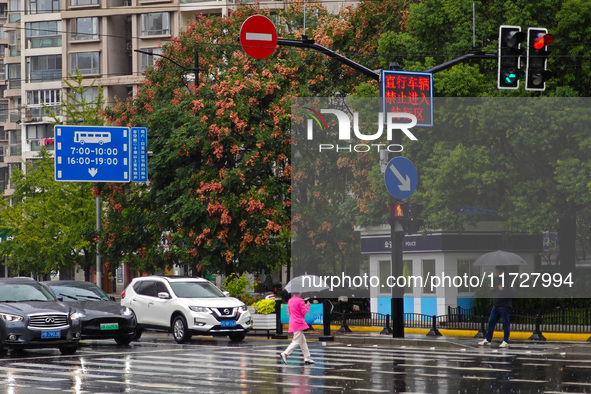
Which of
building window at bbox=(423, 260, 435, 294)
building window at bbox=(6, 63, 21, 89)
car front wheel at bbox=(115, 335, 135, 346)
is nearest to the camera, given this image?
car front wheel at bbox=(115, 335, 135, 346)

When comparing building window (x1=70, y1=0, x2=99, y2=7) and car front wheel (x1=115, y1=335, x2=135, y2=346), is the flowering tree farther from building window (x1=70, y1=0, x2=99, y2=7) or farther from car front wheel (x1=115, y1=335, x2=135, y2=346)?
building window (x1=70, y1=0, x2=99, y2=7)

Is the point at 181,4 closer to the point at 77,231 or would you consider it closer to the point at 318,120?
the point at 77,231

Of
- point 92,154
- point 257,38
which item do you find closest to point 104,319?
point 257,38

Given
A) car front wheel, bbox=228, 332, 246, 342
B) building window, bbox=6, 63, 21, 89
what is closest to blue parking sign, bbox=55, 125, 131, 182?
car front wheel, bbox=228, 332, 246, 342

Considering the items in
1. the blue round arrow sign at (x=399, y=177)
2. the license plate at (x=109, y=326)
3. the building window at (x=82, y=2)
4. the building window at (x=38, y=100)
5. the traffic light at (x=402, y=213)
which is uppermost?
the building window at (x=82, y=2)

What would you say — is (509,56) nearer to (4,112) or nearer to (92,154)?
(92,154)

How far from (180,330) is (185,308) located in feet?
2.05

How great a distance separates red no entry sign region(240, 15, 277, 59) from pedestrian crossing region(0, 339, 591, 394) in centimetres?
675

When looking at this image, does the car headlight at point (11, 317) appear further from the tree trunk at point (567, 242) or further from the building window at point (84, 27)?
the building window at point (84, 27)

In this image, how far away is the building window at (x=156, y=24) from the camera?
7938 centimetres

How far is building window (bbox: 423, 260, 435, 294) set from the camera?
35406 millimetres

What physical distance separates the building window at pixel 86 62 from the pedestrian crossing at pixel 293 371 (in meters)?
60.4

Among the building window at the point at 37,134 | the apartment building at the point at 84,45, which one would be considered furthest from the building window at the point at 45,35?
the building window at the point at 37,134

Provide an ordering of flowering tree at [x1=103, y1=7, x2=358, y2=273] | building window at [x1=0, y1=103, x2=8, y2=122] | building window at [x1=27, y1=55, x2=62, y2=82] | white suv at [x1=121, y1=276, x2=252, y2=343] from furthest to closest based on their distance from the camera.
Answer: building window at [x1=0, y1=103, x2=8, y2=122]
building window at [x1=27, y1=55, x2=62, y2=82]
flowering tree at [x1=103, y1=7, x2=358, y2=273]
white suv at [x1=121, y1=276, x2=252, y2=343]
